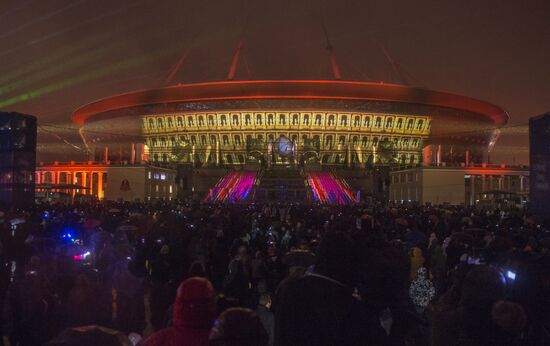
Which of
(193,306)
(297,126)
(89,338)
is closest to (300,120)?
(297,126)

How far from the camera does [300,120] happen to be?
205ft

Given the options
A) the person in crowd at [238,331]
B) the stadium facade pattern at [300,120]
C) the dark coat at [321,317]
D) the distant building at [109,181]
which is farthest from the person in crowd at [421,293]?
the stadium facade pattern at [300,120]

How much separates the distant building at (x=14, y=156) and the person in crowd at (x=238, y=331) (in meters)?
19.9

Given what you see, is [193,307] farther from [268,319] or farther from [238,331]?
[268,319]

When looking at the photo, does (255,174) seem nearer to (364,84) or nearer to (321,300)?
(364,84)

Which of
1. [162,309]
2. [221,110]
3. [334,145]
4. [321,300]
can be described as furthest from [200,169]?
[321,300]

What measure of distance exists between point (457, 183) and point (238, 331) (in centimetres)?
4958

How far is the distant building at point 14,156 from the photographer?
20.6 metres

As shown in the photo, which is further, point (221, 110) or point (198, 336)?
point (221, 110)

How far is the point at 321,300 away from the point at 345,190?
A: 43095 mm

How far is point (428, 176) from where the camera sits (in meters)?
48.9

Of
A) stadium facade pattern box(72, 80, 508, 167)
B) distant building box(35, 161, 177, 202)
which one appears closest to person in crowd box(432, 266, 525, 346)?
distant building box(35, 161, 177, 202)

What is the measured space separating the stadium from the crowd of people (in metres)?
44.5

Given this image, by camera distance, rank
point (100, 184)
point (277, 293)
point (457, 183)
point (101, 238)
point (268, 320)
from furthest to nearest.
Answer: point (100, 184) → point (457, 183) → point (101, 238) → point (268, 320) → point (277, 293)
